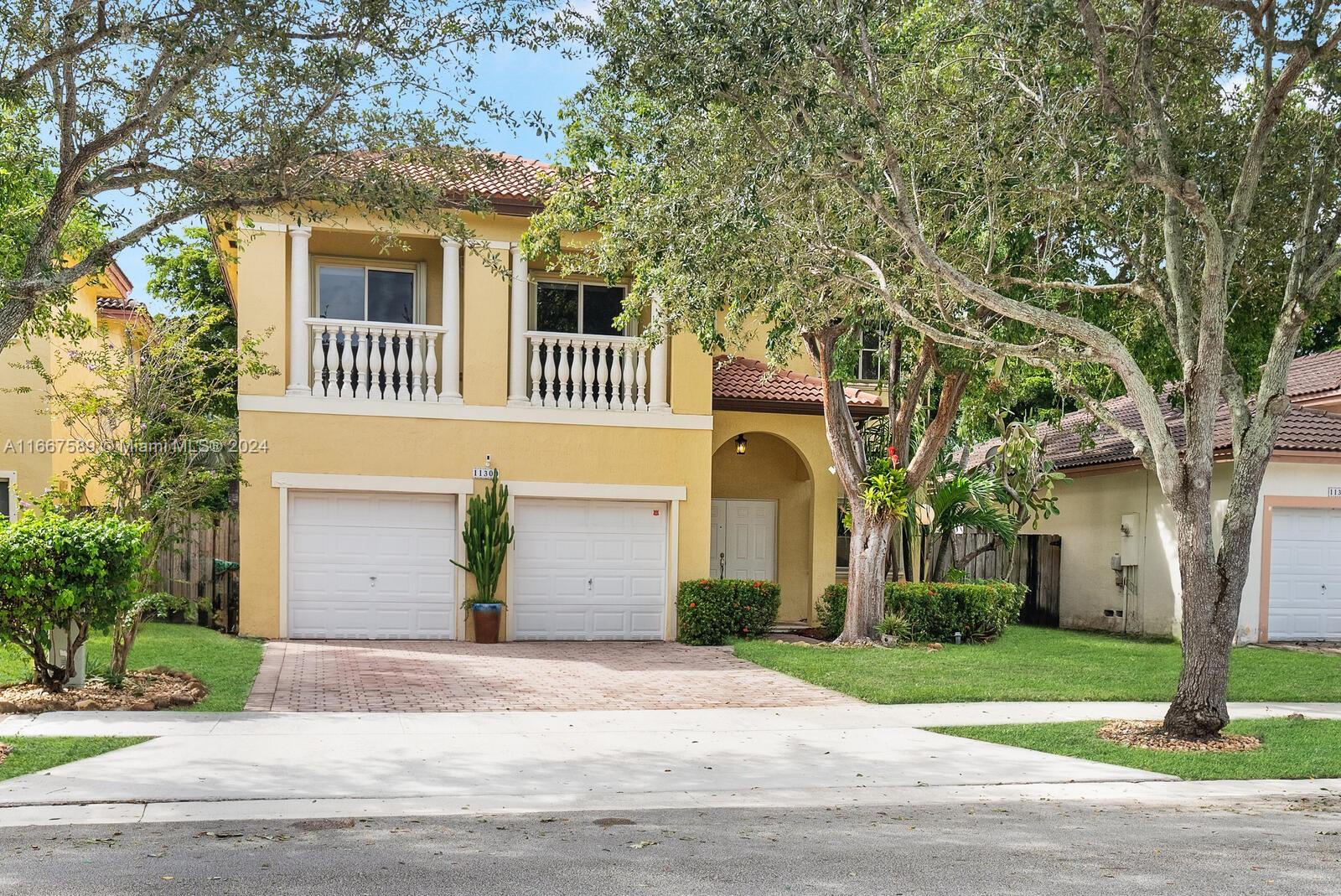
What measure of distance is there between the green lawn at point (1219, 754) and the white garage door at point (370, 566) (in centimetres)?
841

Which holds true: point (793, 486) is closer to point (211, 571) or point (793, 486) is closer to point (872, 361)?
point (872, 361)

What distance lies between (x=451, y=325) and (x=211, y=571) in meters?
4.95

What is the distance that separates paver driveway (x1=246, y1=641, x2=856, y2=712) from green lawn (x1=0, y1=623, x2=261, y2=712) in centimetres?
20

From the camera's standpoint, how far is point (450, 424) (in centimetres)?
1658

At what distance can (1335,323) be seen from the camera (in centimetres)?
Answer: 3139

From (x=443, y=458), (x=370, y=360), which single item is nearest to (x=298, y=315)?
(x=370, y=360)

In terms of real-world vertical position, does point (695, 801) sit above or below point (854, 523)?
below

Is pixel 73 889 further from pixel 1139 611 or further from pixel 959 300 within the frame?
pixel 1139 611

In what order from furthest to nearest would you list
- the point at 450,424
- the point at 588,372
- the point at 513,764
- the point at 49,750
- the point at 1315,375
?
the point at 1315,375, the point at 588,372, the point at 450,424, the point at 513,764, the point at 49,750

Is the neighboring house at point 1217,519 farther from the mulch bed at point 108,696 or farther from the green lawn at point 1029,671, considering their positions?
the mulch bed at point 108,696

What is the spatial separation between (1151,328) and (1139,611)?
24.6 ft

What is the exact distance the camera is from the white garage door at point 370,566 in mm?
16219

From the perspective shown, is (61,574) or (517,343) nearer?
(61,574)

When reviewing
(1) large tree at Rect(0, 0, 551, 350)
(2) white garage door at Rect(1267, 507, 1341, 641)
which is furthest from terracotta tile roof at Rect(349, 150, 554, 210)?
(2) white garage door at Rect(1267, 507, 1341, 641)
